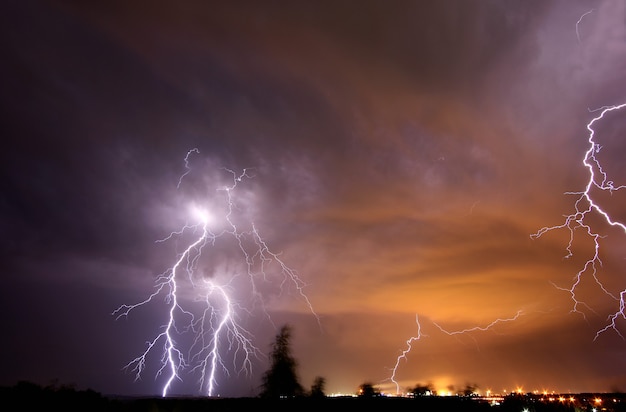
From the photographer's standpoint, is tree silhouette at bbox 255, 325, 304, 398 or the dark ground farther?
tree silhouette at bbox 255, 325, 304, 398

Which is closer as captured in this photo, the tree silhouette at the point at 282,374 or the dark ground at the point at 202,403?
the dark ground at the point at 202,403

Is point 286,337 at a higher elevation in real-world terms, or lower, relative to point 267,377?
higher

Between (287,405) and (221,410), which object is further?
(287,405)

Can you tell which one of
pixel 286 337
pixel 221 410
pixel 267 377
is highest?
pixel 286 337

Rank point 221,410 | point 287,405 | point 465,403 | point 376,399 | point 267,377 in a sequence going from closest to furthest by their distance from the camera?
point 221,410 < point 287,405 < point 376,399 < point 465,403 < point 267,377

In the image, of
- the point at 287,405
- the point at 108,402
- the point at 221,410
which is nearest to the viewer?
the point at 108,402

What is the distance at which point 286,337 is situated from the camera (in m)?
36.5

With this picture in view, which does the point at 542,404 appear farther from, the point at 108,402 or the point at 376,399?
the point at 108,402

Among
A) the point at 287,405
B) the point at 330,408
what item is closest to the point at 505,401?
the point at 330,408

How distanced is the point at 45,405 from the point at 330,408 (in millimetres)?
9861

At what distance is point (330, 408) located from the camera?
1659 cm

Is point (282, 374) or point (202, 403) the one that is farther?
point (282, 374)

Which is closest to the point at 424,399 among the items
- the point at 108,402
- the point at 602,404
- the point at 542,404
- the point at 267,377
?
the point at 542,404

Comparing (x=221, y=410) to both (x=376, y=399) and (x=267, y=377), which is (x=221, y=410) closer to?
(x=376, y=399)
